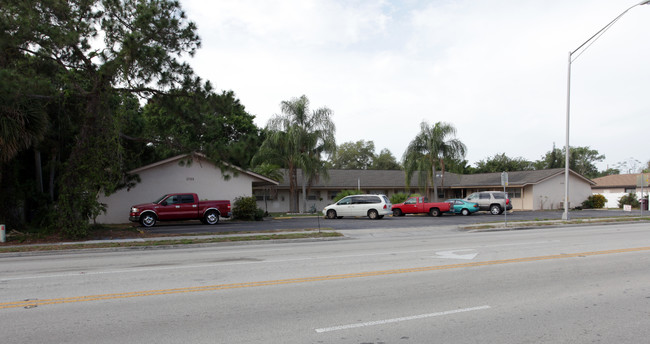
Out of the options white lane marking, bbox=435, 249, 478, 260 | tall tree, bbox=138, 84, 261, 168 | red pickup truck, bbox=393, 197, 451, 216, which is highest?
tall tree, bbox=138, 84, 261, 168

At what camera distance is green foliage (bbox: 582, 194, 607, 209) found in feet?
141

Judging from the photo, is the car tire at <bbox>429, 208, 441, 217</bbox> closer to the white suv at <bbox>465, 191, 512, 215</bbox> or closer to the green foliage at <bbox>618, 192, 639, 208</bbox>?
the white suv at <bbox>465, 191, 512, 215</bbox>

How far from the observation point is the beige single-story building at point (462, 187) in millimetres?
40000

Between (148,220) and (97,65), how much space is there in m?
8.62

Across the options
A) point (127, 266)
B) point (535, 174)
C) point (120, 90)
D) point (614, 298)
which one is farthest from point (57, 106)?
point (535, 174)

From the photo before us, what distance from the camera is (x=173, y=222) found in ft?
88.7

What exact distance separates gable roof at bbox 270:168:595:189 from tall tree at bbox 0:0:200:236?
21343 mm

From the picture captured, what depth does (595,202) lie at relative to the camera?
43094 mm

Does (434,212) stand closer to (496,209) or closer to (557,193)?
(496,209)

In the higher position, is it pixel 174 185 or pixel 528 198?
pixel 174 185

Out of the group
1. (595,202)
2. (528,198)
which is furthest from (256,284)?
(595,202)

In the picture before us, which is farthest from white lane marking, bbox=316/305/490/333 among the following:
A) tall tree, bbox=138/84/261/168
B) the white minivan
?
the white minivan

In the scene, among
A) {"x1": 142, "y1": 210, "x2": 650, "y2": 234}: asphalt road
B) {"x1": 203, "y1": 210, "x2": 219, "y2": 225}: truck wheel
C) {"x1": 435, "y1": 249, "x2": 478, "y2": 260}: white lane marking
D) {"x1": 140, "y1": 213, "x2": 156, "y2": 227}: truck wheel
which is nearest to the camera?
{"x1": 435, "y1": 249, "x2": 478, "y2": 260}: white lane marking

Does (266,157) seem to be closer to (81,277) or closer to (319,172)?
(319,172)
